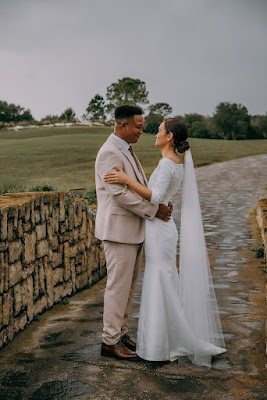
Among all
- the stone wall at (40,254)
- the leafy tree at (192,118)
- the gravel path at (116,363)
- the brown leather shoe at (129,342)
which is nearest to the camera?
the gravel path at (116,363)

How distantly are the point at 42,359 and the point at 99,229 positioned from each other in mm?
1217

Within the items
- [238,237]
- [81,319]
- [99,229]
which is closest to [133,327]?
[81,319]

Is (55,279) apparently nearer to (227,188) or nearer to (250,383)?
(250,383)

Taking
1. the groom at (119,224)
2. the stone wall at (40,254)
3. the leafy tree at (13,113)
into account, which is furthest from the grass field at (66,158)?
the leafy tree at (13,113)

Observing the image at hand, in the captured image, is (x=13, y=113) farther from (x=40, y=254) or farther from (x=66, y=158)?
(x=40, y=254)

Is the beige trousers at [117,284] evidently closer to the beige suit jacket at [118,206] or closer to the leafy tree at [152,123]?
the beige suit jacket at [118,206]

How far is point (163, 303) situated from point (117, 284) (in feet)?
1.36

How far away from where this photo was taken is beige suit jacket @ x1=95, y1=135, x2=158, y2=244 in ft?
13.7

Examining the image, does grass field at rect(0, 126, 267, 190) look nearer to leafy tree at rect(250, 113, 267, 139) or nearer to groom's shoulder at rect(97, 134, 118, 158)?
groom's shoulder at rect(97, 134, 118, 158)

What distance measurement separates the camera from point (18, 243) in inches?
202

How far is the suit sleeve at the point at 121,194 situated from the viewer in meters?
4.15

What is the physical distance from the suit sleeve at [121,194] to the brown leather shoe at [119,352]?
1111 mm

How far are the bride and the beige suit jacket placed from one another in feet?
0.24

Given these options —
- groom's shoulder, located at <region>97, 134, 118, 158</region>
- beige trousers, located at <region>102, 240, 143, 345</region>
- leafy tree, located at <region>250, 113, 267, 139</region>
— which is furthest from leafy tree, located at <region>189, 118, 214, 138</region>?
beige trousers, located at <region>102, 240, 143, 345</region>
